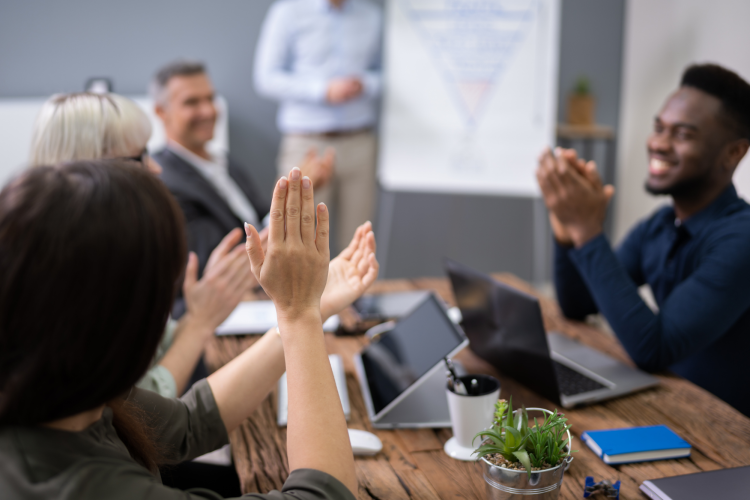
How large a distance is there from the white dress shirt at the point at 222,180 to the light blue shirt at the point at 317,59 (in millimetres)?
673

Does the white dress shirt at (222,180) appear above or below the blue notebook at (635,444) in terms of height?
above

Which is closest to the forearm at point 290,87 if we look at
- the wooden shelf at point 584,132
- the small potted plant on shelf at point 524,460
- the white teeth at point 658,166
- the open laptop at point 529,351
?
the wooden shelf at point 584,132

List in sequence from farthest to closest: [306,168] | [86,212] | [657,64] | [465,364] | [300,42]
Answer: [657,64]
[300,42]
[306,168]
[465,364]
[86,212]

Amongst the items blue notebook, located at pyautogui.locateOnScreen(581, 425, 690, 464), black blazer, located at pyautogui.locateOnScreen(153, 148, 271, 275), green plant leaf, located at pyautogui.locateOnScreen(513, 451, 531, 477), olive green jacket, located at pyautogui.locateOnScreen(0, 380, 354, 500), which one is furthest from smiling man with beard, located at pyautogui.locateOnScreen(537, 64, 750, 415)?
black blazer, located at pyautogui.locateOnScreen(153, 148, 271, 275)

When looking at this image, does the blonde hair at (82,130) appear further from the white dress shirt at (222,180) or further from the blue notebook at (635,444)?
the blue notebook at (635,444)

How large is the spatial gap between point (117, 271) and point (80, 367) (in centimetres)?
9

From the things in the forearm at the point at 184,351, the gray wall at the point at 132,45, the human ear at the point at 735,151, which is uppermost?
the gray wall at the point at 132,45

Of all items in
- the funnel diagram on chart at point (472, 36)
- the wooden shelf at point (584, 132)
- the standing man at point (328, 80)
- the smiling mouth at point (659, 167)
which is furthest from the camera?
the wooden shelf at point (584, 132)

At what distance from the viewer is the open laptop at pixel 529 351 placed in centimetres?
100

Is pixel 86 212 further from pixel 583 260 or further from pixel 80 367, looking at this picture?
pixel 583 260

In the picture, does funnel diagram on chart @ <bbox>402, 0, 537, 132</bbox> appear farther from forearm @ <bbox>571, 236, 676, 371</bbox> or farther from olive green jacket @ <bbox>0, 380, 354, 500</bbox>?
olive green jacket @ <bbox>0, 380, 354, 500</bbox>

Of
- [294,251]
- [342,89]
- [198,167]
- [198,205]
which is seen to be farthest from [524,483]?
[342,89]

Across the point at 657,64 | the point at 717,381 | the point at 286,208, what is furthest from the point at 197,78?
the point at 657,64

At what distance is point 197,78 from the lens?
2373 millimetres
